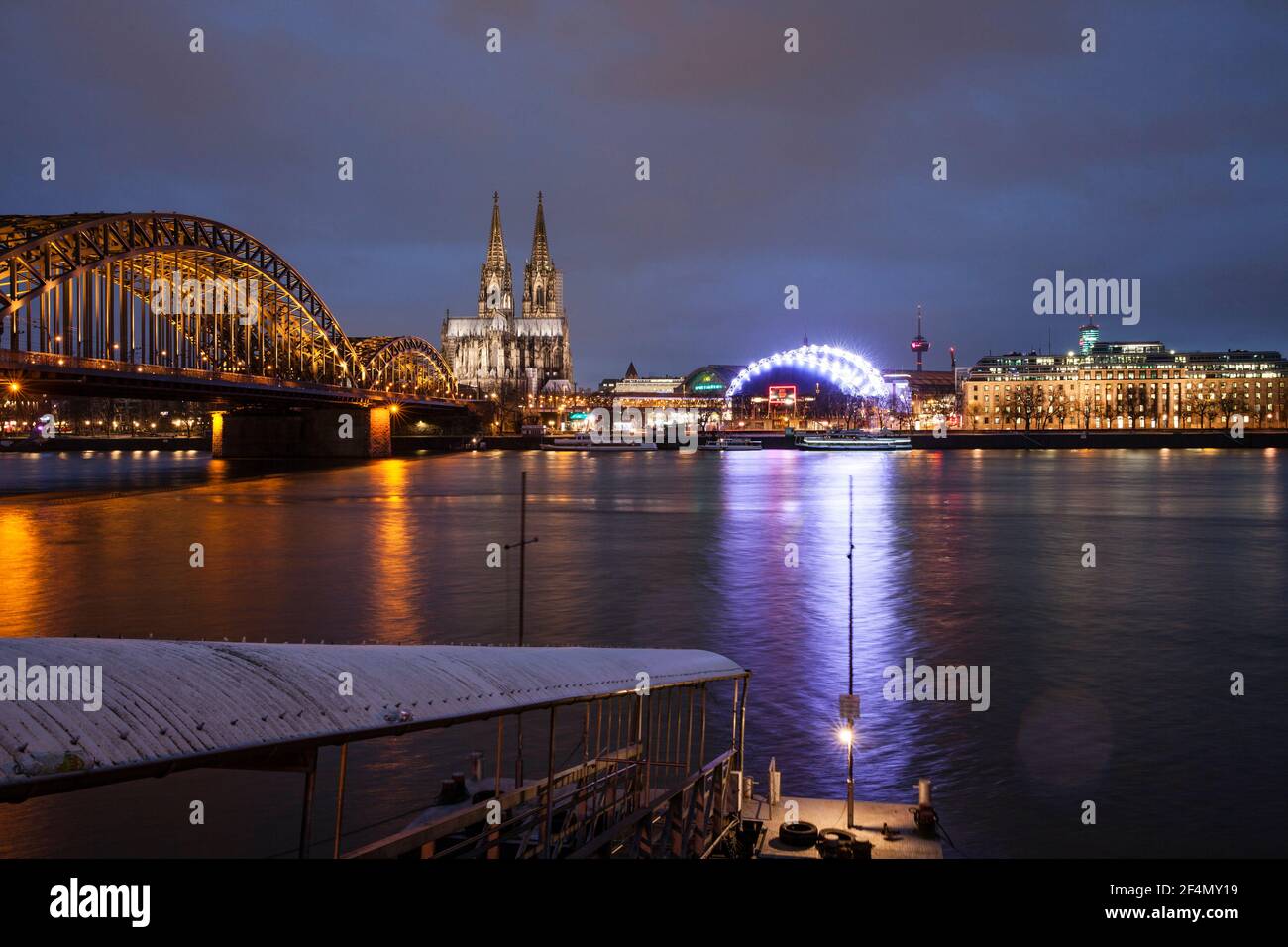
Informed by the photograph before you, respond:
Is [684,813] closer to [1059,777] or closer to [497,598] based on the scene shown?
[1059,777]

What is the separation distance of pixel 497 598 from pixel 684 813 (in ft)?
97.7

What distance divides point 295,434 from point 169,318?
42.4 metres

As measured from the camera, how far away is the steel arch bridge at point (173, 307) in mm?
84812

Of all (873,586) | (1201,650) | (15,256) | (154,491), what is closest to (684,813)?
(1201,650)

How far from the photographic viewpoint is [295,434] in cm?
16750

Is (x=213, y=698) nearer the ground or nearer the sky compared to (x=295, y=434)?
nearer the ground

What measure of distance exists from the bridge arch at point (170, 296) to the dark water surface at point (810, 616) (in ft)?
52.2

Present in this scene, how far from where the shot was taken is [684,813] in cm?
1370

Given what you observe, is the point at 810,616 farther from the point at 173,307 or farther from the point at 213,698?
the point at 173,307

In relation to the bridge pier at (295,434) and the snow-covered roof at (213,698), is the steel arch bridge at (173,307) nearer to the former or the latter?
the bridge pier at (295,434)

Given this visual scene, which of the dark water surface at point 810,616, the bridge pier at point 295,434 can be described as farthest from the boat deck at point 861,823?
the bridge pier at point 295,434

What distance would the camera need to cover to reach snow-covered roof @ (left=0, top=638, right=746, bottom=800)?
5.71 meters

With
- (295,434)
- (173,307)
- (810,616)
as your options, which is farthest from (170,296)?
(810,616)
